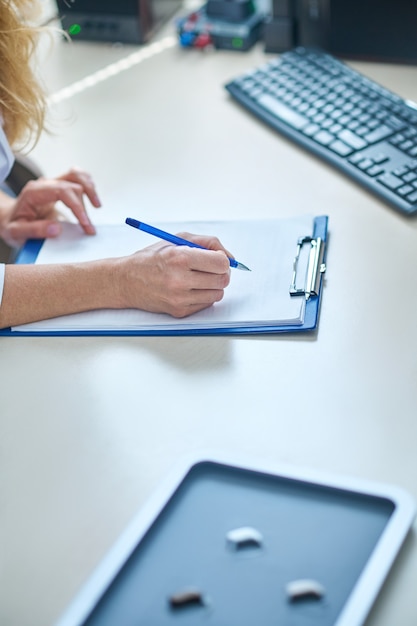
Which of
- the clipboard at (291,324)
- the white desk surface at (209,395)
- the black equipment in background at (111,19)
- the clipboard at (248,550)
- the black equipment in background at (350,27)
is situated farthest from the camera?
the black equipment in background at (111,19)

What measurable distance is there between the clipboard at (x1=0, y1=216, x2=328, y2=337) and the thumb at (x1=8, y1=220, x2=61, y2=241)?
8.1 inches

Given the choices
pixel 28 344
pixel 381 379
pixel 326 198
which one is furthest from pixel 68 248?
pixel 381 379

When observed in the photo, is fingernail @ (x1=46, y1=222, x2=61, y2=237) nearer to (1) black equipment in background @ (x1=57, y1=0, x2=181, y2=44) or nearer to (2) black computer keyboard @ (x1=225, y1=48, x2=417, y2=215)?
(2) black computer keyboard @ (x1=225, y1=48, x2=417, y2=215)

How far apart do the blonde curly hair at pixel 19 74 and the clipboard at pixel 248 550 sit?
710mm

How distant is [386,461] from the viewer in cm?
85

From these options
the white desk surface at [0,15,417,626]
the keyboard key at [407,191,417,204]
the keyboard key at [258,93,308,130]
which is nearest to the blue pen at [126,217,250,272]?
the white desk surface at [0,15,417,626]

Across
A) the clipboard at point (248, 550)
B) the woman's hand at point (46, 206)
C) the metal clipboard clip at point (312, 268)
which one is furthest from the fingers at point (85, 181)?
the clipboard at point (248, 550)

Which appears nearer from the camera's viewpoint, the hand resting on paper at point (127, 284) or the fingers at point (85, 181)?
the hand resting on paper at point (127, 284)

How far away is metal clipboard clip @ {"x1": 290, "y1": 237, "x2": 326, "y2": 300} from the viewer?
1061 mm

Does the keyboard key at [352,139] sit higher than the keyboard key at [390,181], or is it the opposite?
the keyboard key at [352,139]

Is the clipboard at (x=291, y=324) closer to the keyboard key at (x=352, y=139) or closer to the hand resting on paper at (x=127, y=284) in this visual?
the hand resting on paper at (x=127, y=284)

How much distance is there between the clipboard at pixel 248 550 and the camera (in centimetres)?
71

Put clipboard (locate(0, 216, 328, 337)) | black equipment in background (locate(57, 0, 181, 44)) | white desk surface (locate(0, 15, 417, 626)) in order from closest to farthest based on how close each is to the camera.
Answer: white desk surface (locate(0, 15, 417, 626)) → clipboard (locate(0, 216, 328, 337)) → black equipment in background (locate(57, 0, 181, 44))

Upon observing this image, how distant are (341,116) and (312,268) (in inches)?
15.7
